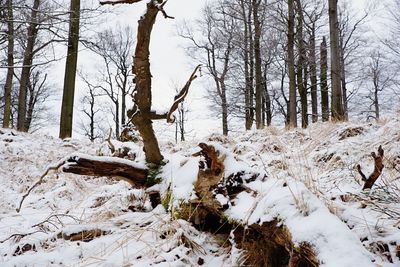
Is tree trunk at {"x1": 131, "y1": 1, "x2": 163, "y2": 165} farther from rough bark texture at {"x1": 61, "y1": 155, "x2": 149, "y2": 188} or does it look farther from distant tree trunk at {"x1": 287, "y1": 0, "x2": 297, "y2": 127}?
distant tree trunk at {"x1": 287, "y1": 0, "x2": 297, "y2": 127}

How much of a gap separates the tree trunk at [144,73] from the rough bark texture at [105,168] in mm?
293

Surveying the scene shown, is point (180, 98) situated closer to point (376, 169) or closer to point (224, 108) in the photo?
point (376, 169)

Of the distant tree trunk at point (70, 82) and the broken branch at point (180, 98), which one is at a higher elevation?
the distant tree trunk at point (70, 82)

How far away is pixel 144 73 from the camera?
2.51m

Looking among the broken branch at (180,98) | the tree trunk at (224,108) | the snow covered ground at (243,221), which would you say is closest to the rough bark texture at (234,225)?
the snow covered ground at (243,221)

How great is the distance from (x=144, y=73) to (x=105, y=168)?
777 millimetres

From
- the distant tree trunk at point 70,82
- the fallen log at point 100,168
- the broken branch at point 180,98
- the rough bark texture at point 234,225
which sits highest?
the distant tree trunk at point 70,82

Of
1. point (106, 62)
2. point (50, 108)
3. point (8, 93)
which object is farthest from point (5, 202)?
point (50, 108)

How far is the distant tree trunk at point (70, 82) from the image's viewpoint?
9359mm

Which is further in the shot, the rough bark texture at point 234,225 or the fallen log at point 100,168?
the fallen log at point 100,168

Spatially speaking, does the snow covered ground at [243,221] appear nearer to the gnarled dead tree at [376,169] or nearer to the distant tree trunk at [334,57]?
the gnarled dead tree at [376,169]

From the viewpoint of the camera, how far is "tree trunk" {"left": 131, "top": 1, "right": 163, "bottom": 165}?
2440 mm

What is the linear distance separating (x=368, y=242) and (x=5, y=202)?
3970mm

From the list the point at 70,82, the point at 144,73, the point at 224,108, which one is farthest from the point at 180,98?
the point at 224,108
